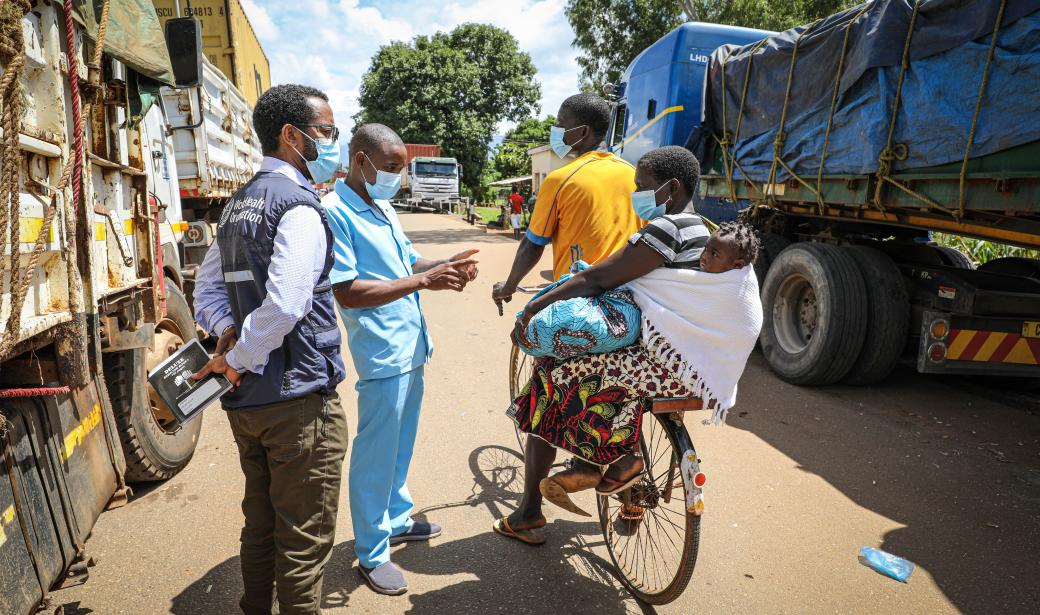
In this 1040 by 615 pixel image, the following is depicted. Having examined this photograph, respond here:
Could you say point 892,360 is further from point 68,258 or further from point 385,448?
point 68,258

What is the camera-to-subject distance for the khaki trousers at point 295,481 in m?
1.97

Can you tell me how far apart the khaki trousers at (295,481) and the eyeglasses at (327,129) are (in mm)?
909

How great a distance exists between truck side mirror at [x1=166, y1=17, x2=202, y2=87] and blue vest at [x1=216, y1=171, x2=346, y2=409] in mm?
2092

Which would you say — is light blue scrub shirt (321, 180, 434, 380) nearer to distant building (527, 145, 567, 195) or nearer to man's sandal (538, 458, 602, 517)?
man's sandal (538, 458, 602, 517)

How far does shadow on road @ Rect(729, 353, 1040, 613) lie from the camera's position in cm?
282

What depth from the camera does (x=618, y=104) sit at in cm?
815

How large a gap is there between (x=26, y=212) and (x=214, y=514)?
5.99ft

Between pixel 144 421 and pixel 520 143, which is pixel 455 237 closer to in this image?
pixel 144 421

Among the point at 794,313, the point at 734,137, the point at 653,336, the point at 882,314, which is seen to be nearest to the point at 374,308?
the point at 653,336

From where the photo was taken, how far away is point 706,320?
7.07ft

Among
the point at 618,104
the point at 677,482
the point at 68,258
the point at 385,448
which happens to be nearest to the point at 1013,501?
the point at 677,482

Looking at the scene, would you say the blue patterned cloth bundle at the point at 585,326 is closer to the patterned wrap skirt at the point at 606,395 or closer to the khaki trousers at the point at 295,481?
the patterned wrap skirt at the point at 606,395

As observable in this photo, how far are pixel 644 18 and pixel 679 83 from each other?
12779mm

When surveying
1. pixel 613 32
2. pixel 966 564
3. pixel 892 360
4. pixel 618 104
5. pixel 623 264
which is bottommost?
pixel 966 564
